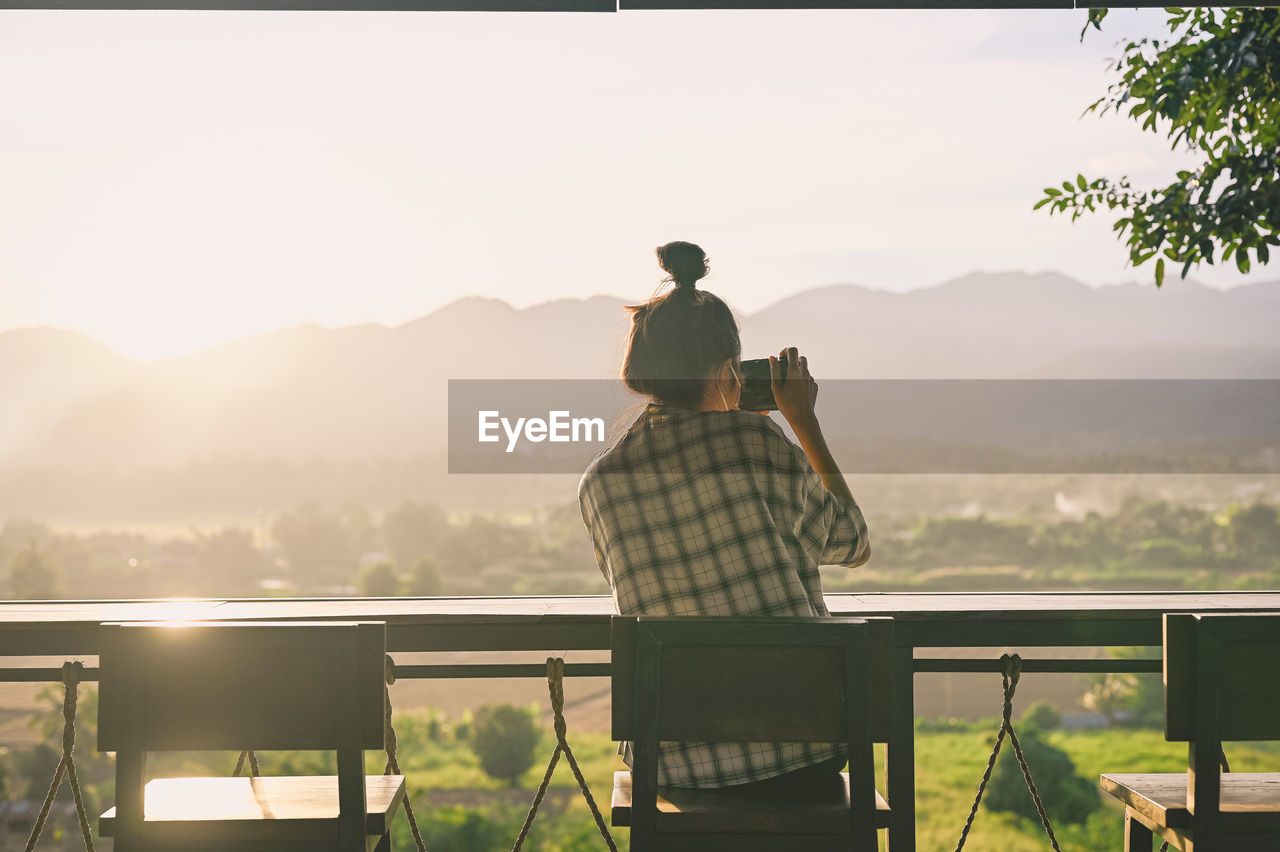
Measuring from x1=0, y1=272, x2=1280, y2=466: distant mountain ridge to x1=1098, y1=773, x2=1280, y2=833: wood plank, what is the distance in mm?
44042

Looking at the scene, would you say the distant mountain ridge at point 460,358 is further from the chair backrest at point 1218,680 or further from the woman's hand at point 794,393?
the chair backrest at point 1218,680

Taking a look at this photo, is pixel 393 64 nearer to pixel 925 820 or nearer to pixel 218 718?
pixel 925 820

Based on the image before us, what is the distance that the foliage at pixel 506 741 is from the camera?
38.1 meters

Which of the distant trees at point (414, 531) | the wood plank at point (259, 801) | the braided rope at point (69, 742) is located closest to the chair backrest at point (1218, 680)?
the wood plank at point (259, 801)

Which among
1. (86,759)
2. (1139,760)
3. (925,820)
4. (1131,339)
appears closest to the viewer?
(86,759)

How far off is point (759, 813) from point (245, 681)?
0.64 metres

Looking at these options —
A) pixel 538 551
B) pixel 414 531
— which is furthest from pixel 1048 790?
pixel 414 531

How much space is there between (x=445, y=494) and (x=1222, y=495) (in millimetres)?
36116

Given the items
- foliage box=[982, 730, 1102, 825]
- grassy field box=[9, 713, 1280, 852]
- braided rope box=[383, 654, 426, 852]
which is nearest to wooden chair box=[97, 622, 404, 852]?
braided rope box=[383, 654, 426, 852]

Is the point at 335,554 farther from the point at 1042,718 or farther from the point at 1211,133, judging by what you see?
the point at 1211,133

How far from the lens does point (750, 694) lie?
121 cm

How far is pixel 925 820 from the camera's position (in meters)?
36.6

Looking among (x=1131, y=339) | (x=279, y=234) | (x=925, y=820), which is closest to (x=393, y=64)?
(x=279, y=234)

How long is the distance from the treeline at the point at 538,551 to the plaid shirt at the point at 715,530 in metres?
40.9
